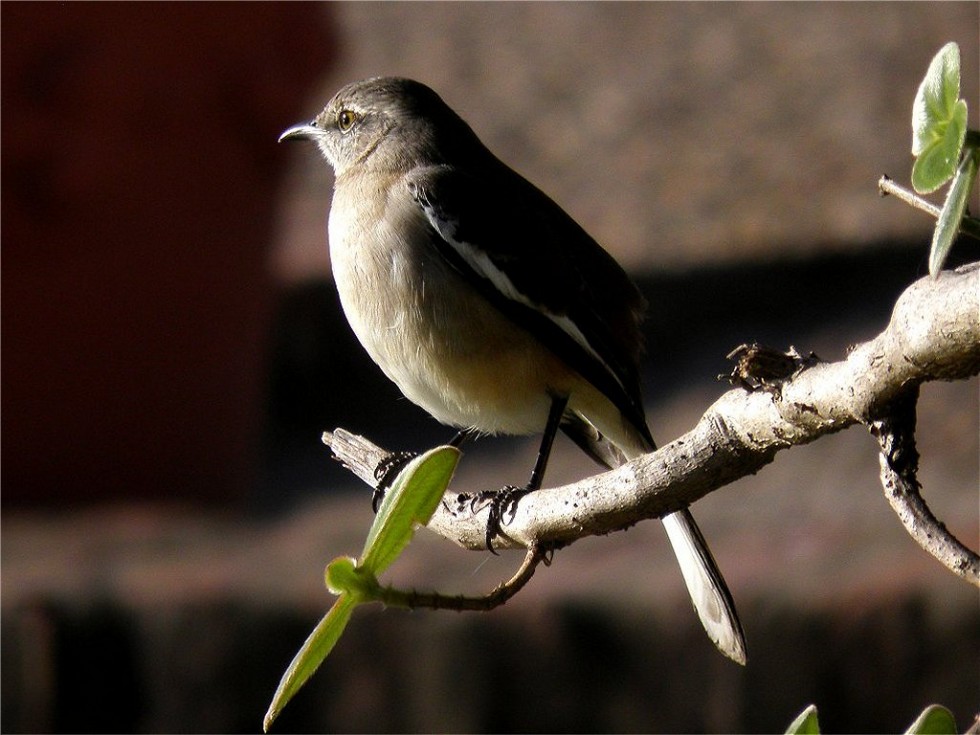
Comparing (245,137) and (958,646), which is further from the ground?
(245,137)

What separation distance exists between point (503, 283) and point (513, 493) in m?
0.77

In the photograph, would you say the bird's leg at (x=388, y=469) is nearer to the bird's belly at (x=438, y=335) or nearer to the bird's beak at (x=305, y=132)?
the bird's belly at (x=438, y=335)

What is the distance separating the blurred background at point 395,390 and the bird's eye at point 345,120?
1.45 m

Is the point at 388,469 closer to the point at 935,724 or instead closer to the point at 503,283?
the point at 503,283

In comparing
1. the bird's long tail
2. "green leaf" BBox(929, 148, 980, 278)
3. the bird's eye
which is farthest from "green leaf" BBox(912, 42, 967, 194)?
the bird's eye

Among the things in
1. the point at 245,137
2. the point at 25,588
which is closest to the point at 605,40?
the point at 245,137

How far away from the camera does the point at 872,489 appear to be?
5387 millimetres

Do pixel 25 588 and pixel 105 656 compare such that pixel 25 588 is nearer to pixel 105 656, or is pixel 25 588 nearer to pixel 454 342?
pixel 105 656

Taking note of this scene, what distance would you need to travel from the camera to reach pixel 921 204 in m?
1.17

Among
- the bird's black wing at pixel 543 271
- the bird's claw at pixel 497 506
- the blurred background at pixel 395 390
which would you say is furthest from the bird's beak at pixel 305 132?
the bird's claw at pixel 497 506

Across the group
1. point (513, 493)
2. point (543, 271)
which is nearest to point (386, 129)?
point (543, 271)

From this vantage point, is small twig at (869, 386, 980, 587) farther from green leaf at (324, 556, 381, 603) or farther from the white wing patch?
the white wing patch

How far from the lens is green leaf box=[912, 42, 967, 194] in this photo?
96 centimetres

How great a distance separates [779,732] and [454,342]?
5.31ft
